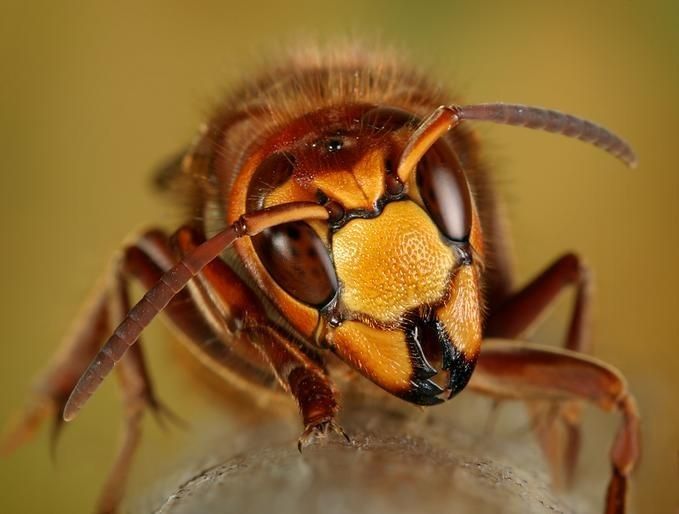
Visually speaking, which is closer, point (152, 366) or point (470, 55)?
point (152, 366)

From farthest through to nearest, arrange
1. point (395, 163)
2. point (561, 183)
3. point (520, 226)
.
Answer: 1. point (561, 183)
2. point (520, 226)
3. point (395, 163)

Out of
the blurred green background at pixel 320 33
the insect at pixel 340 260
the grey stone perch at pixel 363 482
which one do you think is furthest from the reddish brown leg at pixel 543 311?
the grey stone perch at pixel 363 482

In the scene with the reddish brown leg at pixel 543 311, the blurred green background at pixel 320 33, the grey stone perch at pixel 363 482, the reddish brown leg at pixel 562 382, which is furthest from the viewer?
the blurred green background at pixel 320 33

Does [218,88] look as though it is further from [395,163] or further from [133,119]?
[133,119]

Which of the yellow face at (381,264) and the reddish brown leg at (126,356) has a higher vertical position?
the yellow face at (381,264)

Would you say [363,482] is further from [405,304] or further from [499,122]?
[499,122]

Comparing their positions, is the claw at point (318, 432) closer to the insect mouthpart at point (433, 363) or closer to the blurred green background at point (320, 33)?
the insect mouthpart at point (433, 363)

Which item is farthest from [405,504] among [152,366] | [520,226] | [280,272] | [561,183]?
[561,183]
